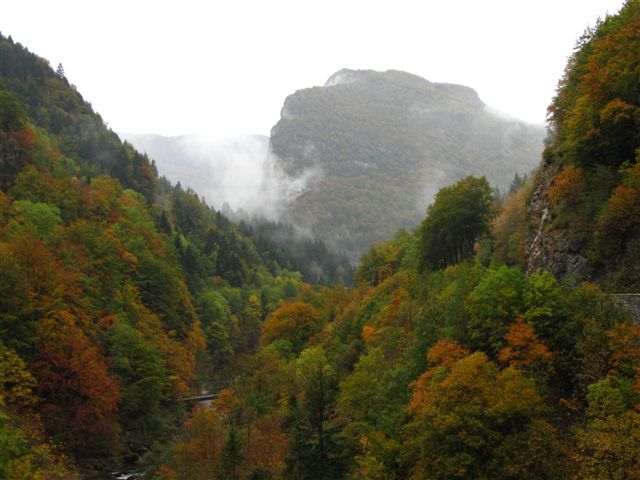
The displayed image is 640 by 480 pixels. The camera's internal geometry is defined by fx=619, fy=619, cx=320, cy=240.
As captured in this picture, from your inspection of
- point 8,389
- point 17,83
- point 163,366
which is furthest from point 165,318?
point 17,83

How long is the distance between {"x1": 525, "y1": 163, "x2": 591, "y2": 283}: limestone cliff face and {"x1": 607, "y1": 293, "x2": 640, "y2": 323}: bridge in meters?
5.50

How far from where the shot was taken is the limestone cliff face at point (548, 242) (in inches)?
1532

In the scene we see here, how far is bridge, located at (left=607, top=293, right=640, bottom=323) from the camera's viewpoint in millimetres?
30078

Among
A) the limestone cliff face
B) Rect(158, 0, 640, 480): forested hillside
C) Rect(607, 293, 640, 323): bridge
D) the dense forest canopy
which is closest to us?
Rect(158, 0, 640, 480): forested hillside

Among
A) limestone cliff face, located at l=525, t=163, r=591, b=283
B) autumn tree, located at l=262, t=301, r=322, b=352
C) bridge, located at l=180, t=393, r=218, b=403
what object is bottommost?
bridge, located at l=180, t=393, r=218, b=403

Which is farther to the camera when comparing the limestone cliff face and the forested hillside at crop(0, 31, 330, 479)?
the forested hillside at crop(0, 31, 330, 479)

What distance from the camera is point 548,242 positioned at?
42.2m

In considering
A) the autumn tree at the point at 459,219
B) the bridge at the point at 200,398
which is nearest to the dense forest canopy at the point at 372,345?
the autumn tree at the point at 459,219

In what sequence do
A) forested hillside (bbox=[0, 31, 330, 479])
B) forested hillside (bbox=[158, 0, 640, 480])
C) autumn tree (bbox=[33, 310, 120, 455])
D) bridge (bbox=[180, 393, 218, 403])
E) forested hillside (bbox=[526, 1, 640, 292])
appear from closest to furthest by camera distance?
forested hillside (bbox=[158, 0, 640, 480]), forested hillside (bbox=[526, 1, 640, 292]), forested hillside (bbox=[0, 31, 330, 479]), autumn tree (bbox=[33, 310, 120, 455]), bridge (bbox=[180, 393, 218, 403])

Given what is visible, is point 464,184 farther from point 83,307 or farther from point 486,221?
point 83,307

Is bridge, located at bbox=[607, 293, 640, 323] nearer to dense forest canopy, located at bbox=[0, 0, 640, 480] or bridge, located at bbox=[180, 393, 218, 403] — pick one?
dense forest canopy, located at bbox=[0, 0, 640, 480]

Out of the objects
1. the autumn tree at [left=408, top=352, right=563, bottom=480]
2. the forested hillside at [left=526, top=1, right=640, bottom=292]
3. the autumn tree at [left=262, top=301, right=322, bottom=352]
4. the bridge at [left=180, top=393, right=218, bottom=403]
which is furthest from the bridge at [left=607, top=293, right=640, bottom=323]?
the bridge at [left=180, top=393, right=218, bottom=403]

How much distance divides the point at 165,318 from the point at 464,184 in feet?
174

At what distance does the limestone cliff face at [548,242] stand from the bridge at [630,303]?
5503 millimetres
